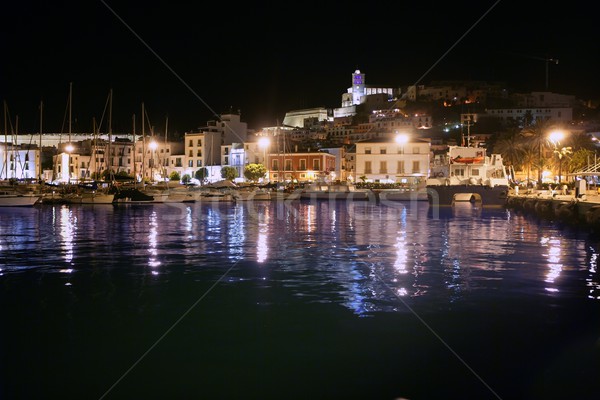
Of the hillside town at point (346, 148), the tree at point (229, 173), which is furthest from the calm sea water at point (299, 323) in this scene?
the tree at point (229, 173)

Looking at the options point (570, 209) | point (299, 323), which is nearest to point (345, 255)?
point (299, 323)

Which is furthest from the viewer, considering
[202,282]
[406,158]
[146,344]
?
[406,158]

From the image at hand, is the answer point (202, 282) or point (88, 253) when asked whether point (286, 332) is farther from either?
point (88, 253)

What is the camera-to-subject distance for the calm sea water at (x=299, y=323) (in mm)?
8320

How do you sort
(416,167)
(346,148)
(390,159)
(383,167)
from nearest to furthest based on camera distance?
(416,167), (390,159), (383,167), (346,148)

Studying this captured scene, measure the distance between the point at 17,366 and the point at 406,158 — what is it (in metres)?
83.4

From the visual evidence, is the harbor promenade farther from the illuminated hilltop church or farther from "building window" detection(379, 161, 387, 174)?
the illuminated hilltop church

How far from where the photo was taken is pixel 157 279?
15617 millimetres

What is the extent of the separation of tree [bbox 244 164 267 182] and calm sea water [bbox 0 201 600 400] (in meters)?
72.2

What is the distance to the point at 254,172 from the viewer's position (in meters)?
94.0

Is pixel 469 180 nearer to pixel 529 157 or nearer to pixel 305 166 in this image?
pixel 529 157

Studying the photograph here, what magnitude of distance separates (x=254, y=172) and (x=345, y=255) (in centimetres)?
7439

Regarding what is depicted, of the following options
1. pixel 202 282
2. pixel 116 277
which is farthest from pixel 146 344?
pixel 116 277

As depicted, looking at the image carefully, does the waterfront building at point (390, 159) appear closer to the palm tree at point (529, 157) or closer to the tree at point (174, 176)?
the palm tree at point (529, 157)
